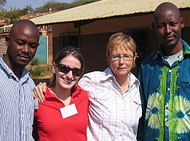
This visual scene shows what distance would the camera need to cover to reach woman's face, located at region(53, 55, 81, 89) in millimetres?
2701

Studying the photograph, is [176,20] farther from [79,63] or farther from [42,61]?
[42,61]

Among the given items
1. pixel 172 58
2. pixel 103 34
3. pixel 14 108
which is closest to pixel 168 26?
pixel 172 58

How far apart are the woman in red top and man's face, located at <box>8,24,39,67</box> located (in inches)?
15.8

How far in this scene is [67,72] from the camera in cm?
270

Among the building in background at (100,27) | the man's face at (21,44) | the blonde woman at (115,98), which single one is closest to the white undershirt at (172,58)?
the blonde woman at (115,98)

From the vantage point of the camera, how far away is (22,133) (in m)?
2.29

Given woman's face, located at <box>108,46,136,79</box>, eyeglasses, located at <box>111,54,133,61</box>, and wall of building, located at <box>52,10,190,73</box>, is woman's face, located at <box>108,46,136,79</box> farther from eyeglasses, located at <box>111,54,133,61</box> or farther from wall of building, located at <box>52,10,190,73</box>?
wall of building, located at <box>52,10,190,73</box>

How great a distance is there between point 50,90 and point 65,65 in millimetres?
262

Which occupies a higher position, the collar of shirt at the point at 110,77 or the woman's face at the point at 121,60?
the woman's face at the point at 121,60

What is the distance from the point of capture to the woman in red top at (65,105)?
256 cm

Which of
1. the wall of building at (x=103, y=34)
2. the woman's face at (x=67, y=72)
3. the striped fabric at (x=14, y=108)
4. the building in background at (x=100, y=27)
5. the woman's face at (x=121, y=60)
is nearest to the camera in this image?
the striped fabric at (x=14, y=108)

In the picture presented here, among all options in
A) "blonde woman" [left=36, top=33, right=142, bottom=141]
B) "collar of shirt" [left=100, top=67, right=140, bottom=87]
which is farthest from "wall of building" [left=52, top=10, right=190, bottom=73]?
"blonde woman" [left=36, top=33, right=142, bottom=141]

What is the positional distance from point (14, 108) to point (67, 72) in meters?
0.63

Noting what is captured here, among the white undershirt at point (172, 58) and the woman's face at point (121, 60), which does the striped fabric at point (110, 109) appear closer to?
the woman's face at point (121, 60)
